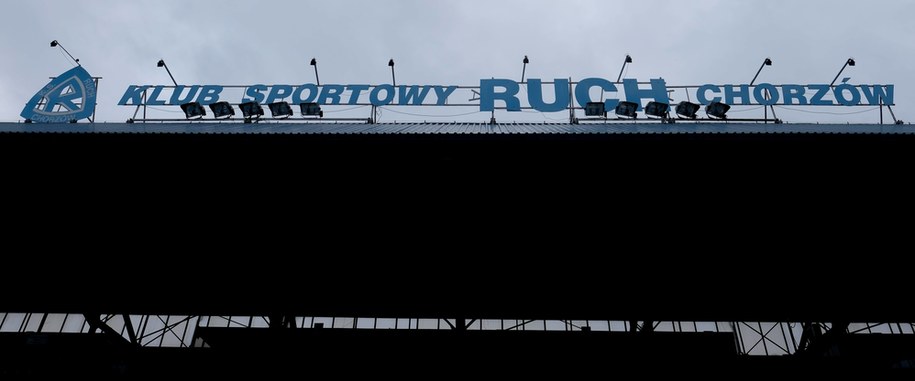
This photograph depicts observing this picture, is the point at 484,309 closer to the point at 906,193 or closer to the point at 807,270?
the point at 807,270

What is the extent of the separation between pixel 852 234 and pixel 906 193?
141cm

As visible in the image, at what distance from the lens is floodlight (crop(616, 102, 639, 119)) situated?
20.4 meters

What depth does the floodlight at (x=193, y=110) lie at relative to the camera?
798 inches

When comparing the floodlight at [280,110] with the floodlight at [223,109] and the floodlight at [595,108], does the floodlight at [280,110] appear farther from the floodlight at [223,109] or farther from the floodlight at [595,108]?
the floodlight at [595,108]

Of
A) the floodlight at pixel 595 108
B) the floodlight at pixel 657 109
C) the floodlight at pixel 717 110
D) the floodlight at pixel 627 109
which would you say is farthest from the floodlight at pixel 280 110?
the floodlight at pixel 717 110

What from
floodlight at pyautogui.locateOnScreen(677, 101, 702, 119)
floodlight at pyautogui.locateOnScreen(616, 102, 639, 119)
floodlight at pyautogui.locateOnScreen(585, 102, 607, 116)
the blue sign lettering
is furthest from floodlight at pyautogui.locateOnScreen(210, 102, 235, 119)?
floodlight at pyautogui.locateOnScreen(677, 101, 702, 119)

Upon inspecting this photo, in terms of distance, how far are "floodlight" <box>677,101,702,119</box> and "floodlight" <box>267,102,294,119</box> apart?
17084 millimetres

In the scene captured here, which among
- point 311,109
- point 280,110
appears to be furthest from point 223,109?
point 311,109

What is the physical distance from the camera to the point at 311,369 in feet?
42.0

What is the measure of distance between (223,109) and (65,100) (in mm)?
5444

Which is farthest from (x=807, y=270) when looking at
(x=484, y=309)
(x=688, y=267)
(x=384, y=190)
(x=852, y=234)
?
(x=384, y=190)

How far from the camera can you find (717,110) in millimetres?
20766

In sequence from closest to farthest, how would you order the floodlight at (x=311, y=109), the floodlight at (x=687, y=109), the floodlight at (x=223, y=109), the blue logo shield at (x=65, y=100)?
the blue logo shield at (x=65, y=100) → the floodlight at (x=223, y=109) → the floodlight at (x=687, y=109) → the floodlight at (x=311, y=109)

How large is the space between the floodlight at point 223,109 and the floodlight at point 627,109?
1663cm
